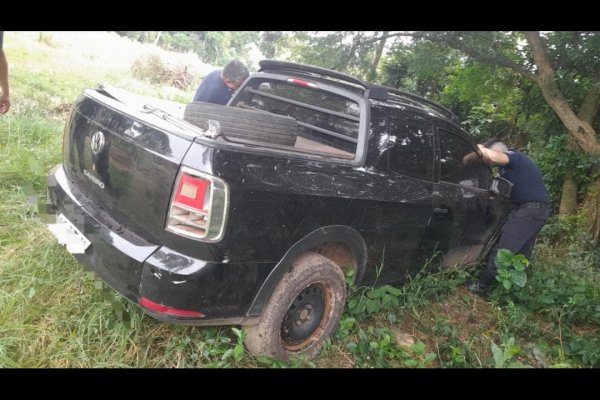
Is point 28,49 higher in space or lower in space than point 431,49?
lower

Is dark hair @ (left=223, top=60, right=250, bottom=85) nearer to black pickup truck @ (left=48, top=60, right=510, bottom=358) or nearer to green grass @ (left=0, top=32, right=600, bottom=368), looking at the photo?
black pickup truck @ (left=48, top=60, right=510, bottom=358)

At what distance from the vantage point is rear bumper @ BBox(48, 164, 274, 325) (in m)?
1.96

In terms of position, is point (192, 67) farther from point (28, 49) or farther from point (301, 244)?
point (301, 244)

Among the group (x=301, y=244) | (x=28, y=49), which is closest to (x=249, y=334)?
(x=301, y=244)

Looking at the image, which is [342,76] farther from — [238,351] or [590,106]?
[590,106]

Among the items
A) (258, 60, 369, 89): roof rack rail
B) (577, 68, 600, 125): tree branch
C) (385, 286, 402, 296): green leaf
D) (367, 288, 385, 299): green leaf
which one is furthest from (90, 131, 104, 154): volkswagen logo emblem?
(577, 68, 600, 125): tree branch

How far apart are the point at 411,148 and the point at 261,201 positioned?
1471 mm

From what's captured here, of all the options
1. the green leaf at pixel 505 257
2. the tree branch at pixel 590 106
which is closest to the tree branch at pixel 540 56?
the tree branch at pixel 590 106

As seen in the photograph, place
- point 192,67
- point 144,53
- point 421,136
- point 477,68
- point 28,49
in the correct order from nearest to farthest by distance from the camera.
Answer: point 421,136 → point 477,68 → point 28,49 → point 144,53 → point 192,67

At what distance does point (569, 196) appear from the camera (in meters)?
5.83

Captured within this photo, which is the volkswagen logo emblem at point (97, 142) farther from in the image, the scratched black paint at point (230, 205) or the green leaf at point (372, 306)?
the green leaf at point (372, 306)

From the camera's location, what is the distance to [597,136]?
5582 mm

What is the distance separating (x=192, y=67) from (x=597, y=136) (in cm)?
1436

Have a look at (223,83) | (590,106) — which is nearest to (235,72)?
(223,83)
